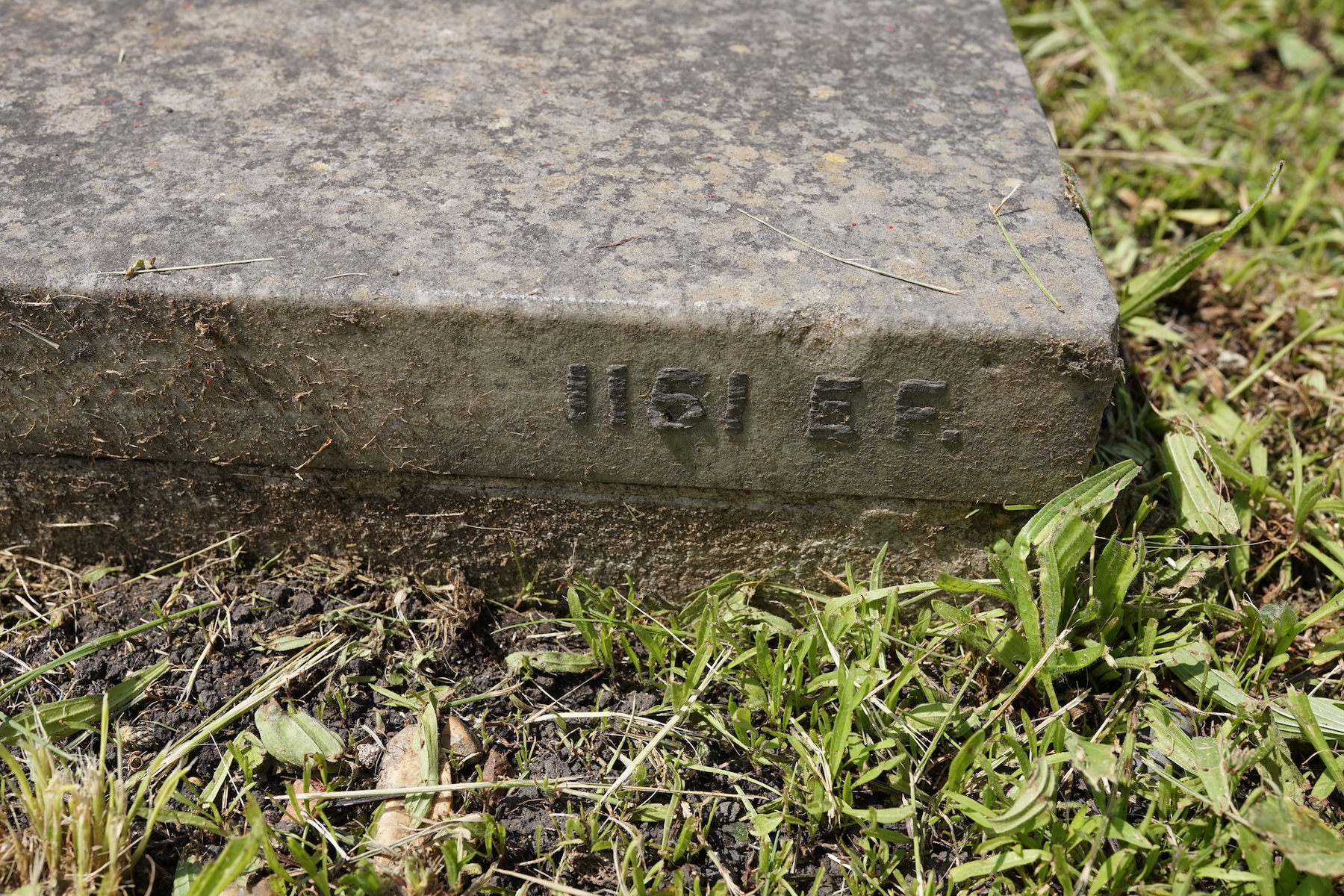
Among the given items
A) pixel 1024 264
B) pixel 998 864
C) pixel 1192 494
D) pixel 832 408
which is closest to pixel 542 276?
pixel 832 408

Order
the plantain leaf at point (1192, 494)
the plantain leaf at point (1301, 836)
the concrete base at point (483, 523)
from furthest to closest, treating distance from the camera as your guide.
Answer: the plantain leaf at point (1192, 494) → the concrete base at point (483, 523) → the plantain leaf at point (1301, 836)

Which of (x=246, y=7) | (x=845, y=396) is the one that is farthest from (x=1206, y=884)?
(x=246, y=7)

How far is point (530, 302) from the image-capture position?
1399 mm

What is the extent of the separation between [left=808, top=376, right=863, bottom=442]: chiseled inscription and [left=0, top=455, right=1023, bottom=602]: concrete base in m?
0.15

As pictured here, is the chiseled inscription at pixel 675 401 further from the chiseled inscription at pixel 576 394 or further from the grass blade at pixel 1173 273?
the grass blade at pixel 1173 273

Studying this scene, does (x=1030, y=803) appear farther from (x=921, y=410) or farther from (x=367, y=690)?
(x=367, y=690)

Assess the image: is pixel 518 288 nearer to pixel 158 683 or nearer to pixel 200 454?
pixel 200 454

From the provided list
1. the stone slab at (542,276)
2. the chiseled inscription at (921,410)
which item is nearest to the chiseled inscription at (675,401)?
the stone slab at (542,276)

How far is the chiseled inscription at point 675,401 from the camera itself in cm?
144

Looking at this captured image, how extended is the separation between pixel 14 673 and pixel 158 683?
0.23 metres

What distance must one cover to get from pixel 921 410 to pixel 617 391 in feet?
1.36

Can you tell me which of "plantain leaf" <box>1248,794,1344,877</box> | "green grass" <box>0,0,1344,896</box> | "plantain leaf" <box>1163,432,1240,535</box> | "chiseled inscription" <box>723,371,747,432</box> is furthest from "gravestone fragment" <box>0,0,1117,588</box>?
"plantain leaf" <box>1248,794,1344,877</box>

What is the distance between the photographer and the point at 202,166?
1.59m

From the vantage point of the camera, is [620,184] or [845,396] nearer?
[845,396]
